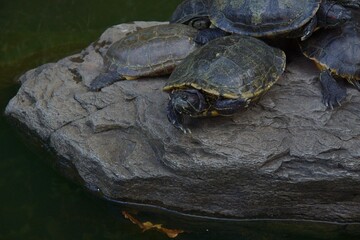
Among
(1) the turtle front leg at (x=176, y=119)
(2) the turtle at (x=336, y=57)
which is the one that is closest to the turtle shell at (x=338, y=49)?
(2) the turtle at (x=336, y=57)

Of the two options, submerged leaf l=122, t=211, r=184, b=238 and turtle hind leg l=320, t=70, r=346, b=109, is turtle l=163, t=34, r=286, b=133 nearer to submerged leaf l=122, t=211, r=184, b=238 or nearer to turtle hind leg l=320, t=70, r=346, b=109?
turtle hind leg l=320, t=70, r=346, b=109

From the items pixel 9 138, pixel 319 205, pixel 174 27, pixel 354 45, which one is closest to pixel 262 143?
pixel 319 205

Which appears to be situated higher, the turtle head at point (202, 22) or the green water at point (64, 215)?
the turtle head at point (202, 22)

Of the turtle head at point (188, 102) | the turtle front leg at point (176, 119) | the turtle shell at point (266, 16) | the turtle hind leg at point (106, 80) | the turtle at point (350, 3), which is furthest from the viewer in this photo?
the turtle hind leg at point (106, 80)

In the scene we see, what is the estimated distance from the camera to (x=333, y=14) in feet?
13.1

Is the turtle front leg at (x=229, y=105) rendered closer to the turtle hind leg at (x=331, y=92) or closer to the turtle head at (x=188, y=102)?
the turtle head at (x=188, y=102)

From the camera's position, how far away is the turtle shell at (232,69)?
364 centimetres

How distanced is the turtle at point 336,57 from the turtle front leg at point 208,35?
67 cm

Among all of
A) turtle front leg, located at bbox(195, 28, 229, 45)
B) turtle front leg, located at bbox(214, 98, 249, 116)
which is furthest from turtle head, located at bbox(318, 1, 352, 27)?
turtle front leg, located at bbox(214, 98, 249, 116)

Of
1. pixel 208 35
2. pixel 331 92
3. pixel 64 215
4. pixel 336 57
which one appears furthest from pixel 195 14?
pixel 64 215

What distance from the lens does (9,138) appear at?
487 cm

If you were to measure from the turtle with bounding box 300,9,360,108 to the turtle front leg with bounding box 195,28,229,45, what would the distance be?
67 centimetres

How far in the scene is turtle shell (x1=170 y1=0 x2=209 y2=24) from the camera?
476 centimetres

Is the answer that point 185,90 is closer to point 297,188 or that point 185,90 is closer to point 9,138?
point 297,188
